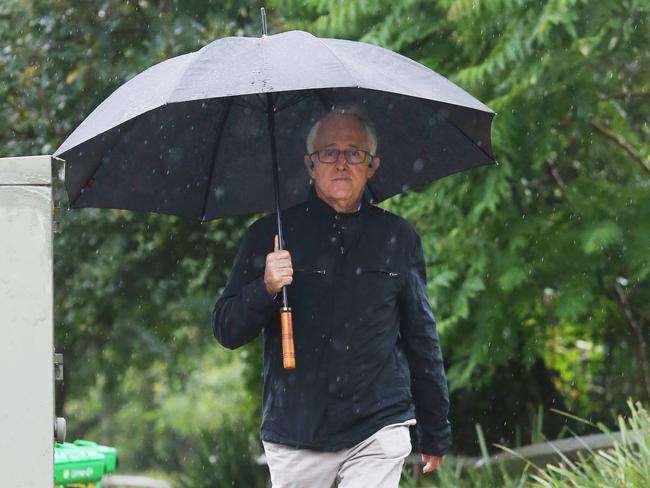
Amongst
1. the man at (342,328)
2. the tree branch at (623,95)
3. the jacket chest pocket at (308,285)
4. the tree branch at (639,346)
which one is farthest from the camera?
the tree branch at (639,346)

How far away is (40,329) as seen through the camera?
371 centimetres

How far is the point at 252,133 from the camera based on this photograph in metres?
5.46

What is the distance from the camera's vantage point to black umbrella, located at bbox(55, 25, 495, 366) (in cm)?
447

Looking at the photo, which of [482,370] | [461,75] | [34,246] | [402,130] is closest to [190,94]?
[34,246]

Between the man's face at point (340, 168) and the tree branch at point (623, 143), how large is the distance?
420 cm

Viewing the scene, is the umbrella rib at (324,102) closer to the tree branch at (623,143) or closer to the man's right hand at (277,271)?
the man's right hand at (277,271)

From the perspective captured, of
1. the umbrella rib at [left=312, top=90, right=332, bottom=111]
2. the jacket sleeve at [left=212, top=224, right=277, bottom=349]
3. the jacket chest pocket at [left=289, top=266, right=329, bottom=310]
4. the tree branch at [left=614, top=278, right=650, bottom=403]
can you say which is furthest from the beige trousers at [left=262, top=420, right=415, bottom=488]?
the tree branch at [left=614, top=278, right=650, bottom=403]

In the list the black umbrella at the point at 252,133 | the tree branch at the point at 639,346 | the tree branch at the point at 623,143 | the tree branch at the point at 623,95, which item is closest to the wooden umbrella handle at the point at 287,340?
the black umbrella at the point at 252,133

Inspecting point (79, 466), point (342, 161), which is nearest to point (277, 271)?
point (342, 161)

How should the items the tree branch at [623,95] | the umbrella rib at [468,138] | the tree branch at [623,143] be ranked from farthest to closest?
the tree branch at [623,143]
the tree branch at [623,95]
the umbrella rib at [468,138]

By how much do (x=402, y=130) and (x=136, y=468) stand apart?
32.5 m

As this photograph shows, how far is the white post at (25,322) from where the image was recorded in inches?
145

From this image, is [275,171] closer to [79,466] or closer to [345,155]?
[345,155]

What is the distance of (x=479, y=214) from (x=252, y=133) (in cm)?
284
